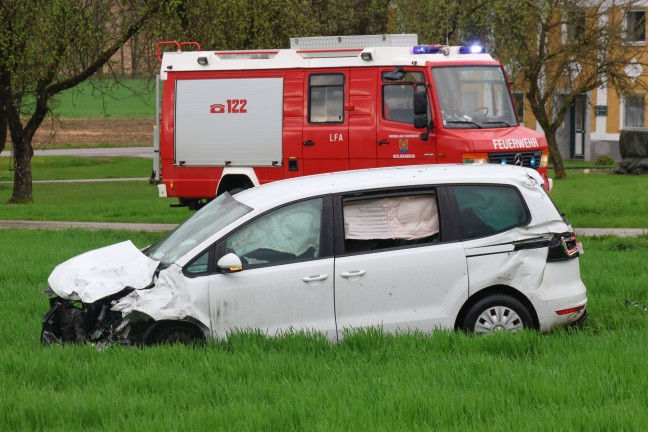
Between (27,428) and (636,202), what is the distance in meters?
18.4

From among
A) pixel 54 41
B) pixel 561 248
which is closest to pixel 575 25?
pixel 54 41

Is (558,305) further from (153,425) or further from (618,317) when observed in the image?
(153,425)

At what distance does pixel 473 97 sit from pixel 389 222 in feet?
30.5

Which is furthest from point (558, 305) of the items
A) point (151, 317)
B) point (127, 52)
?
point (127, 52)

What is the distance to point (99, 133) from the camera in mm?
75250

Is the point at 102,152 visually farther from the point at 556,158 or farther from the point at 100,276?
the point at 100,276

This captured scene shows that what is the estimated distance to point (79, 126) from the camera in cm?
8100

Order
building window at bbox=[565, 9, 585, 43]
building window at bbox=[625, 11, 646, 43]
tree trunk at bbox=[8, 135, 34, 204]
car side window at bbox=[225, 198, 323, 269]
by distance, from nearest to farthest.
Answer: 1. car side window at bbox=[225, 198, 323, 269]
2. tree trunk at bbox=[8, 135, 34, 204]
3. building window at bbox=[565, 9, 585, 43]
4. building window at bbox=[625, 11, 646, 43]

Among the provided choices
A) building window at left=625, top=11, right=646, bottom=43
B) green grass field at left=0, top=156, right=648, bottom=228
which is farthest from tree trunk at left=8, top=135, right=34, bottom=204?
building window at left=625, top=11, right=646, bottom=43

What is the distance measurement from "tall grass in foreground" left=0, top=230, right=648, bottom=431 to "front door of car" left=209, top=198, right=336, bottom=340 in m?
0.25

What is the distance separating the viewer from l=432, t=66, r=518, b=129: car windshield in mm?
17094

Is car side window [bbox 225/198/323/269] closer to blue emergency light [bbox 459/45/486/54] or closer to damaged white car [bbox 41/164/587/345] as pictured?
damaged white car [bbox 41/164/587/345]

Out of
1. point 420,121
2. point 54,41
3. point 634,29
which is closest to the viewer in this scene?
point 420,121

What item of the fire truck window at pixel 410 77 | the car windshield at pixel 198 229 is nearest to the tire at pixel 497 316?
the car windshield at pixel 198 229
